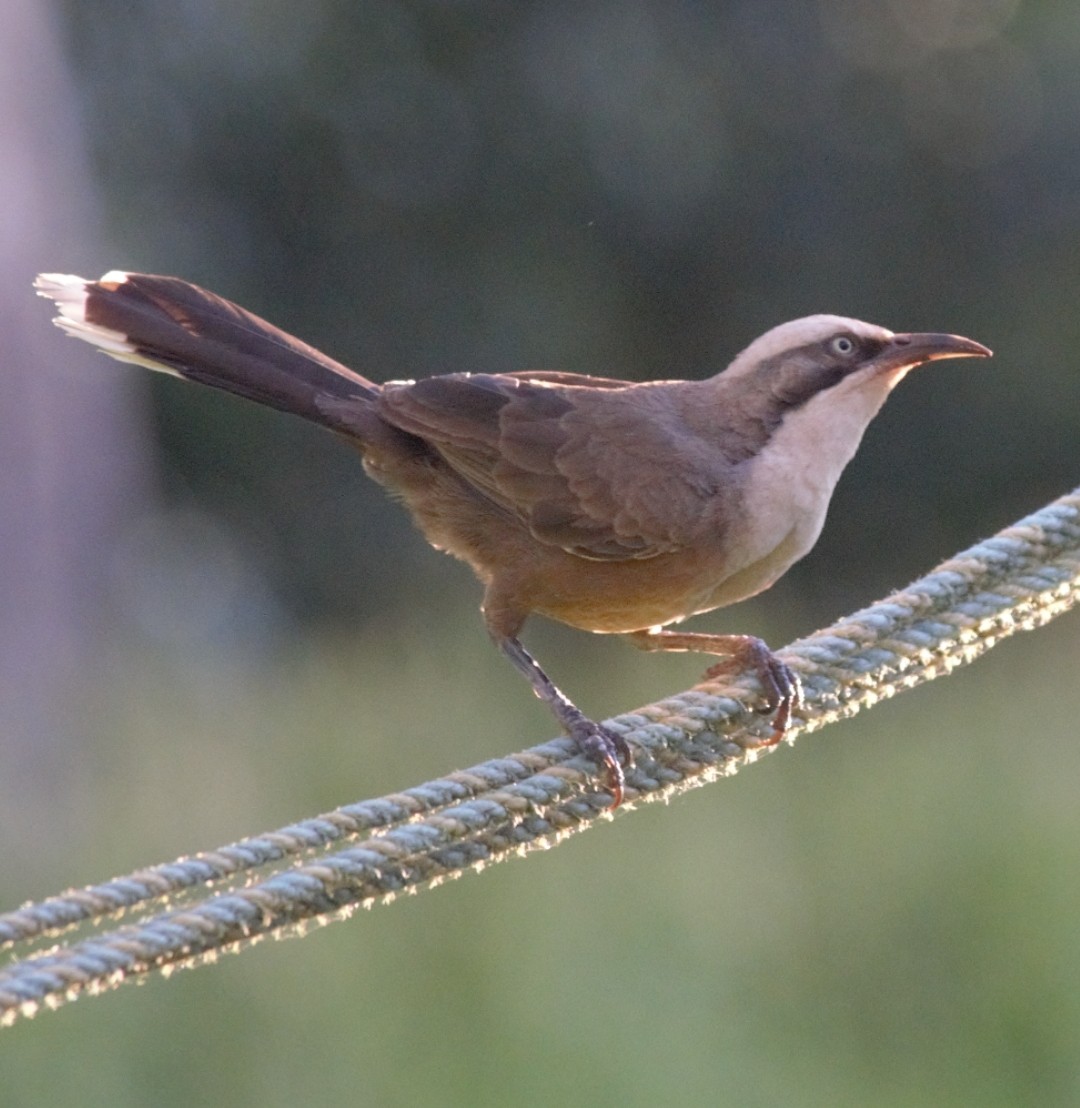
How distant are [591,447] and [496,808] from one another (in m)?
1.61

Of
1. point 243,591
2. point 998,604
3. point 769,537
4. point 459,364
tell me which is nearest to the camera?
point 998,604

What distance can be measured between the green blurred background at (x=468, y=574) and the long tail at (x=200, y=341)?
7.71 ft

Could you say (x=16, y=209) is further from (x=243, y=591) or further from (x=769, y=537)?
(x=769, y=537)

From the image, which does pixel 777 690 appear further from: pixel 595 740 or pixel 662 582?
pixel 662 582

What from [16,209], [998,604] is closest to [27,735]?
[16,209]

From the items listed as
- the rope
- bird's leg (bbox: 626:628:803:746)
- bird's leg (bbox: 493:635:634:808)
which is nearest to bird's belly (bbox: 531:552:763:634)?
bird's leg (bbox: 626:628:803:746)

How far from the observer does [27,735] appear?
9312 mm

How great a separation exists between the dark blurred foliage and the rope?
8085mm

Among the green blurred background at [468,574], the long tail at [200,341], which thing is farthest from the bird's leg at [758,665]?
the green blurred background at [468,574]

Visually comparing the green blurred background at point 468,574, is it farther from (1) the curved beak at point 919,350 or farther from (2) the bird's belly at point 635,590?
(1) the curved beak at point 919,350

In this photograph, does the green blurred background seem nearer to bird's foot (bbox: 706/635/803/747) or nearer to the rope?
bird's foot (bbox: 706/635/803/747)

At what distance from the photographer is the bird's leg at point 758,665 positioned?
12.3 feet

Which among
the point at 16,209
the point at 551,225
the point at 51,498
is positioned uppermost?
the point at 16,209

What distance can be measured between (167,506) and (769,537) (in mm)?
8207
